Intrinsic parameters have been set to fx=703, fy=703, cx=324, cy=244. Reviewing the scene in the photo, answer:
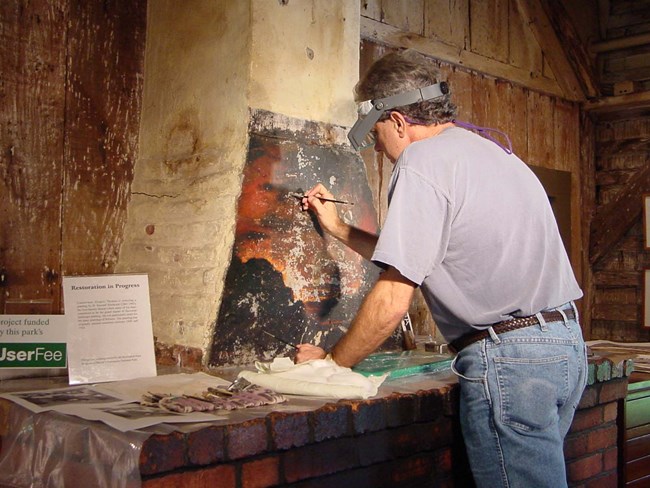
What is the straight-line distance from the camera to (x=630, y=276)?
4.77m

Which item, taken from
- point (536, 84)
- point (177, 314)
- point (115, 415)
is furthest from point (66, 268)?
point (536, 84)

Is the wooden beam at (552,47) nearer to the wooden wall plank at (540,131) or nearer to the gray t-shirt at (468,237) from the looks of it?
the wooden wall plank at (540,131)

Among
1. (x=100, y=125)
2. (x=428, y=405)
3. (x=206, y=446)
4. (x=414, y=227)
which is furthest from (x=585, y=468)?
(x=100, y=125)

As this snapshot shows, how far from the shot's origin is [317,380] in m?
1.90

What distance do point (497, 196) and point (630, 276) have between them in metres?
3.41

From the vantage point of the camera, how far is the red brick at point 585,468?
2.49 metres

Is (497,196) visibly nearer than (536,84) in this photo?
Yes

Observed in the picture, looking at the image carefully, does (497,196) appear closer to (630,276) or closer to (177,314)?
(177,314)

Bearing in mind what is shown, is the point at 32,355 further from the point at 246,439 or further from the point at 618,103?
the point at 618,103

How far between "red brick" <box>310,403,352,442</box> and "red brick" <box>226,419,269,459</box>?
0.14 m

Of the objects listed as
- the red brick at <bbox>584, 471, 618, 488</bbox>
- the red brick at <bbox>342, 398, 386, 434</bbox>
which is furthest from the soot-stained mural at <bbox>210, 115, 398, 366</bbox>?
the red brick at <bbox>584, 471, 618, 488</bbox>

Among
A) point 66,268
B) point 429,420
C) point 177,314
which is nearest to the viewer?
point 429,420

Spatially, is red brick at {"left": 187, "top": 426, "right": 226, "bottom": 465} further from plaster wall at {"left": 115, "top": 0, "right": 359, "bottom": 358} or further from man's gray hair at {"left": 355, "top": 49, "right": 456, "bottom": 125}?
man's gray hair at {"left": 355, "top": 49, "right": 456, "bottom": 125}

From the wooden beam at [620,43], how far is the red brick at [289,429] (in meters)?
4.03
